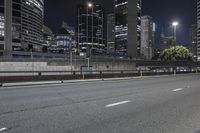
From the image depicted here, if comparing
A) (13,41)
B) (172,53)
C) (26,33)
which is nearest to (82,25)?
(26,33)

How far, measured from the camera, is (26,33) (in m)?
180

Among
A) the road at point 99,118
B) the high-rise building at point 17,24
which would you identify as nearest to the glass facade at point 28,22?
the high-rise building at point 17,24

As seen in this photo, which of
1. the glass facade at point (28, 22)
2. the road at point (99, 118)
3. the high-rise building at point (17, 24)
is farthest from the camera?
the glass facade at point (28, 22)

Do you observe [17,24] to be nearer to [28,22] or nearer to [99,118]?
[28,22]

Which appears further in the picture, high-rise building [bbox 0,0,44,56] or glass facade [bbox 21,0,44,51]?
glass facade [bbox 21,0,44,51]

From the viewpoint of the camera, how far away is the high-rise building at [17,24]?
13350cm

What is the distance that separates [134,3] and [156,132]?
515 feet

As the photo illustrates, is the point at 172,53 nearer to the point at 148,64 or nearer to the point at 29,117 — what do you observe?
the point at 148,64

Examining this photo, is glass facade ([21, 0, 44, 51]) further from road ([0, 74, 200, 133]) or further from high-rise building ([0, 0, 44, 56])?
road ([0, 74, 200, 133])

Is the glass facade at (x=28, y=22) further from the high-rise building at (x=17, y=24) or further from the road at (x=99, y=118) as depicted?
the road at (x=99, y=118)

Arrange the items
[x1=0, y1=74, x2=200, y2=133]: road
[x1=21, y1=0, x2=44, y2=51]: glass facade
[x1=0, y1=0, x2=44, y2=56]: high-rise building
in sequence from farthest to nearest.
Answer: [x1=21, y1=0, x2=44, y2=51]: glass facade
[x1=0, y1=0, x2=44, y2=56]: high-rise building
[x1=0, y1=74, x2=200, y2=133]: road

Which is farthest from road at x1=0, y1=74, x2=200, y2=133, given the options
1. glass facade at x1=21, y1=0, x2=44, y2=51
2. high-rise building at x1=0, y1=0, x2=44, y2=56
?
glass facade at x1=21, y1=0, x2=44, y2=51

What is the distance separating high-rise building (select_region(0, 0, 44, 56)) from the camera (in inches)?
5256

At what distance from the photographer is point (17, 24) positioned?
506 feet
